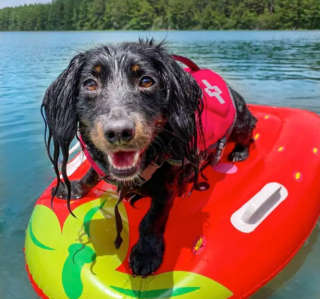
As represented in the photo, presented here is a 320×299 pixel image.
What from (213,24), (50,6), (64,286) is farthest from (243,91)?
(50,6)

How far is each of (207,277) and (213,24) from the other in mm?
88124

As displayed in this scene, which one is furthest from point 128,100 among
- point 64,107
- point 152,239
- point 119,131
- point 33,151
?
point 33,151

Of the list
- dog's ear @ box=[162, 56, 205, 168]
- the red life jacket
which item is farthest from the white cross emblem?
dog's ear @ box=[162, 56, 205, 168]

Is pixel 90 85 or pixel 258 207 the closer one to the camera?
pixel 90 85

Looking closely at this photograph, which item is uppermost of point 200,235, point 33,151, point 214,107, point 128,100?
point 128,100

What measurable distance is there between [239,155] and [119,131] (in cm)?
217

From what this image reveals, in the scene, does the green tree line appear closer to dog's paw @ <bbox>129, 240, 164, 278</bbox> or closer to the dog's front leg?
the dog's front leg

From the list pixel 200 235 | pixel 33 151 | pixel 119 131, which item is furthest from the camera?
pixel 33 151

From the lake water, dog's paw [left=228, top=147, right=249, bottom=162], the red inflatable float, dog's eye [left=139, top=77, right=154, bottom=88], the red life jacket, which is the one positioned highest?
dog's eye [left=139, top=77, right=154, bottom=88]

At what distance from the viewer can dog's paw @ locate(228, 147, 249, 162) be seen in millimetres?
4062

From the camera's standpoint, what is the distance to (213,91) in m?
3.74

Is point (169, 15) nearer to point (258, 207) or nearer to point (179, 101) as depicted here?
point (258, 207)

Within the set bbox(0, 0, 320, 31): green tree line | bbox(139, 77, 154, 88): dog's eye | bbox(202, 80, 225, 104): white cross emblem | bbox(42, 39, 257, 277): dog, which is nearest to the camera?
bbox(42, 39, 257, 277): dog

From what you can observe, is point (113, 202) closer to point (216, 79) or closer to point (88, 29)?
point (216, 79)
